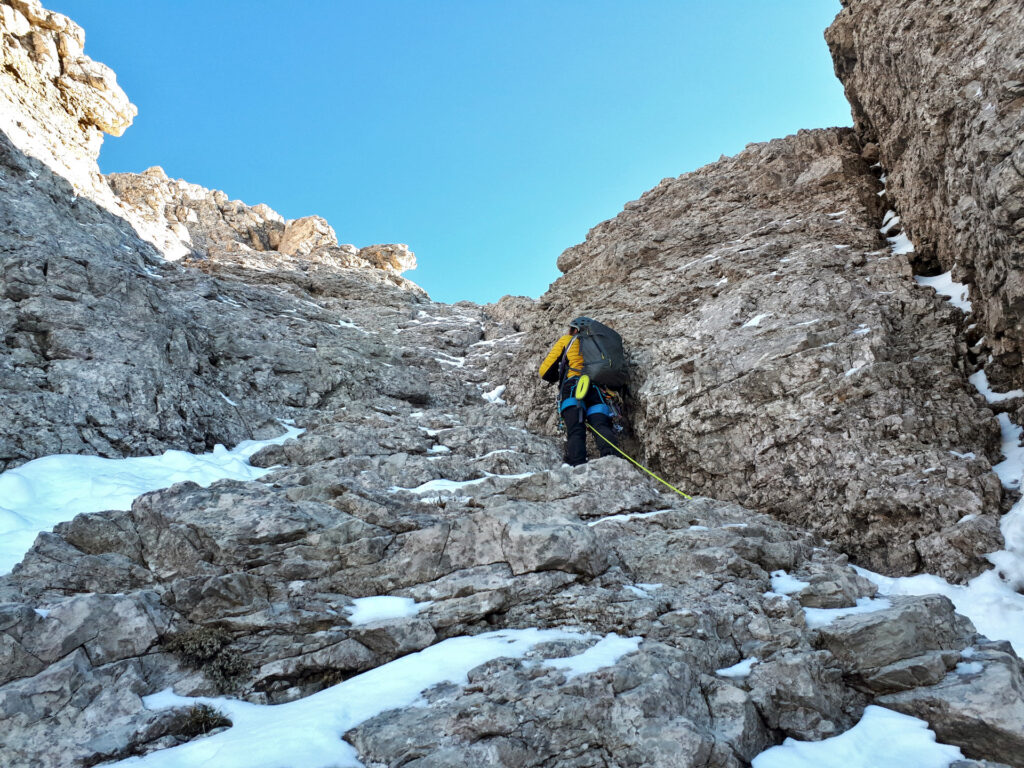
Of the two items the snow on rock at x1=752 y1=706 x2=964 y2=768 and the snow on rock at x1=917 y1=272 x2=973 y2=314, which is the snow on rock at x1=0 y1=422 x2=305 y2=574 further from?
the snow on rock at x1=917 y1=272 x2=973 y2=314

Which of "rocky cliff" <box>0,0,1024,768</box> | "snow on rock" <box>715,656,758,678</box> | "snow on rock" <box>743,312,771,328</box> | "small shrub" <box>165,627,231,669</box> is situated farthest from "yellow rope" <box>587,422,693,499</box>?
"small shrub" <box>165,627,231,669</box>

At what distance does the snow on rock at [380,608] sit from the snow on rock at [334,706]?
47 centimetres

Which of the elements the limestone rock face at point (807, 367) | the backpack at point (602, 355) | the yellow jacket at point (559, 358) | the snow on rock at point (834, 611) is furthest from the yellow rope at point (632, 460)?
the snow on rock at point (834, 611)

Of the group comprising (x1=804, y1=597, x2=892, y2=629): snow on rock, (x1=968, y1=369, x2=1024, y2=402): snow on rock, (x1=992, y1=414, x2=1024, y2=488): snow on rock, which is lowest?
(x1=804, y1=597, x2=892, y2=629): snow on rock

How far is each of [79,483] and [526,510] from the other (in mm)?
6054

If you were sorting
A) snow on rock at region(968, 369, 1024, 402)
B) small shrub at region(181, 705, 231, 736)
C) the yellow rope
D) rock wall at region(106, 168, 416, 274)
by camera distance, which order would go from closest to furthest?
small shrub at region(181, 705, 231, 736), snow on rock at region(968, 369, 1024, 402), the yellow rope, rock wall at region(106, 168, 416, 274)

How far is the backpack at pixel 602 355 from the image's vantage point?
37.9ft

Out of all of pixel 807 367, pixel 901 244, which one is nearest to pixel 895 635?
pixel 807 367

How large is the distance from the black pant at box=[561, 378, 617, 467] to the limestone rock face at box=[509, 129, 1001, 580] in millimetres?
726

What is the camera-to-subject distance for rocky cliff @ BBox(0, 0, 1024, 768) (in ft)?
13.3

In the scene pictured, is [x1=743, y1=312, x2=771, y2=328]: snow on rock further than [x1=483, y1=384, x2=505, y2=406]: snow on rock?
No

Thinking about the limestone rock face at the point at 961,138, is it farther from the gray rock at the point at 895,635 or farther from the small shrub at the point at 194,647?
the small shrub at the point at 194,647

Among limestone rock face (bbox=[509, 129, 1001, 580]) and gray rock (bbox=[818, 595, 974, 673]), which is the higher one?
limestone rock face (bbox=[509, 129, 1001, 580])

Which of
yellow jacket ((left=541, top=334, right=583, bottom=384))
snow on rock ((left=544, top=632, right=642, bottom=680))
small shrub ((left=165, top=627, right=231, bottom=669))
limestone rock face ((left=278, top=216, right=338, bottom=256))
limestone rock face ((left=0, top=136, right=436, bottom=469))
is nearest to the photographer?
snow on rock ((left=544, top=632, right=642, bottom=680))
